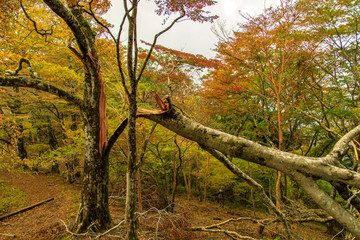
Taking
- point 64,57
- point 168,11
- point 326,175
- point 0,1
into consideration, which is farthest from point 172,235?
point 64,57

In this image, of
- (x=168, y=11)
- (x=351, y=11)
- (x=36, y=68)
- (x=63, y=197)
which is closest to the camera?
(x=168, y=11)

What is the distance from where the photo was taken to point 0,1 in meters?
4.03

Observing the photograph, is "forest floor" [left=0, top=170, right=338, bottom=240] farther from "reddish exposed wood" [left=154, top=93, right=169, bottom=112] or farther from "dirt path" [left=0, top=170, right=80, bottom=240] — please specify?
"reddish exposed wood" [left=154, top=93, right=169, bottom=112]

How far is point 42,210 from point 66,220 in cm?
280

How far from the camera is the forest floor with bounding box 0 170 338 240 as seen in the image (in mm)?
3834

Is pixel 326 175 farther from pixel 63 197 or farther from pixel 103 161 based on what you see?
pixel 63 197

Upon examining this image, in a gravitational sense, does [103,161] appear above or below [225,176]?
above

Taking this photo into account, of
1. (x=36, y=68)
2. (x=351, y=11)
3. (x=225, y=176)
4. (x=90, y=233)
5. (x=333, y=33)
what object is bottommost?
(x=225, y=176)

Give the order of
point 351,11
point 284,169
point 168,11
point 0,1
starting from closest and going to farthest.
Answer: point 284,169
point 168,11
point 0,1
point 351,11

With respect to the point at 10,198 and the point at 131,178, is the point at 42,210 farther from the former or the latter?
the point at 131,178

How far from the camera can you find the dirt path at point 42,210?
13.9ft

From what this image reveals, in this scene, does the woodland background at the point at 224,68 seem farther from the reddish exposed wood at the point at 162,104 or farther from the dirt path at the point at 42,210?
the reddish exposed wood at the point at 162,104

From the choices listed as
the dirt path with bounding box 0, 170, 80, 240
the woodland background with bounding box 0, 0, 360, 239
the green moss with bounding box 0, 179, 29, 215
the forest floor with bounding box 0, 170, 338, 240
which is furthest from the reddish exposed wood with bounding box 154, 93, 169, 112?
the green moss with bounding box 0, 179, 29, 215

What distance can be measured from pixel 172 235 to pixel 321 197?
118 inches
